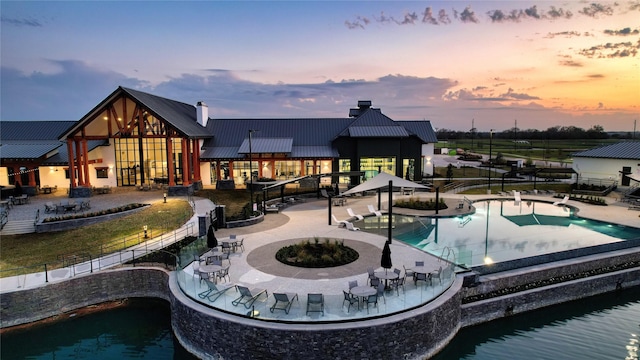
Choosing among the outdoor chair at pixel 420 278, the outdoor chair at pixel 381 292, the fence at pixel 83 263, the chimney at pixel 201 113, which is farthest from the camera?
the chimney at pixel 201 113

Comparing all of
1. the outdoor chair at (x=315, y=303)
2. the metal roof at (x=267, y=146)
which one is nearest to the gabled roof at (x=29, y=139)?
the metal roof at (x=267, y=146)

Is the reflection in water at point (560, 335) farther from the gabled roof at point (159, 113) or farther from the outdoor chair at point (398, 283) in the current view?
the gabled roof at point (159, 113)

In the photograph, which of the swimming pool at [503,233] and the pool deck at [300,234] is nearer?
the pool deck at [300,234]

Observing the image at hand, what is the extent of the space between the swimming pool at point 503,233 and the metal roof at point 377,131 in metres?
12.9

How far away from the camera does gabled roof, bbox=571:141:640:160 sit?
3641cm

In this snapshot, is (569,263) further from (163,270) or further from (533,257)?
(163,270)

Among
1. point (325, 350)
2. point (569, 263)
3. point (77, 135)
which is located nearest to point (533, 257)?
point (569, 263)

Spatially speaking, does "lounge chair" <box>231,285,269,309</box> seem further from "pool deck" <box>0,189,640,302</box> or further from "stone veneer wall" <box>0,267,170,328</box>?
"stone veneer wall" <box>0,267,170,328</box>

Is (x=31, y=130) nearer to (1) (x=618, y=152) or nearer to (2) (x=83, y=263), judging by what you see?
(2) (x=83, y=263)

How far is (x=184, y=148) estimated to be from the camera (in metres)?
34.7

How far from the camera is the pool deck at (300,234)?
15.0 meters

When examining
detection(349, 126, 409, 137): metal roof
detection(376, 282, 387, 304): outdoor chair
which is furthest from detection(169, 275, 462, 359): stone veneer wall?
detection(349, 126, 409, 137): metal roof

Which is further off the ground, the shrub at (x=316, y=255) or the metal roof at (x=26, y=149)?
the metal roof at (x=26, y=149)

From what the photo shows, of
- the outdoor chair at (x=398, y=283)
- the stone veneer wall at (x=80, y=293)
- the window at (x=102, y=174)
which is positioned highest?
the window at (x=102, y=174)
